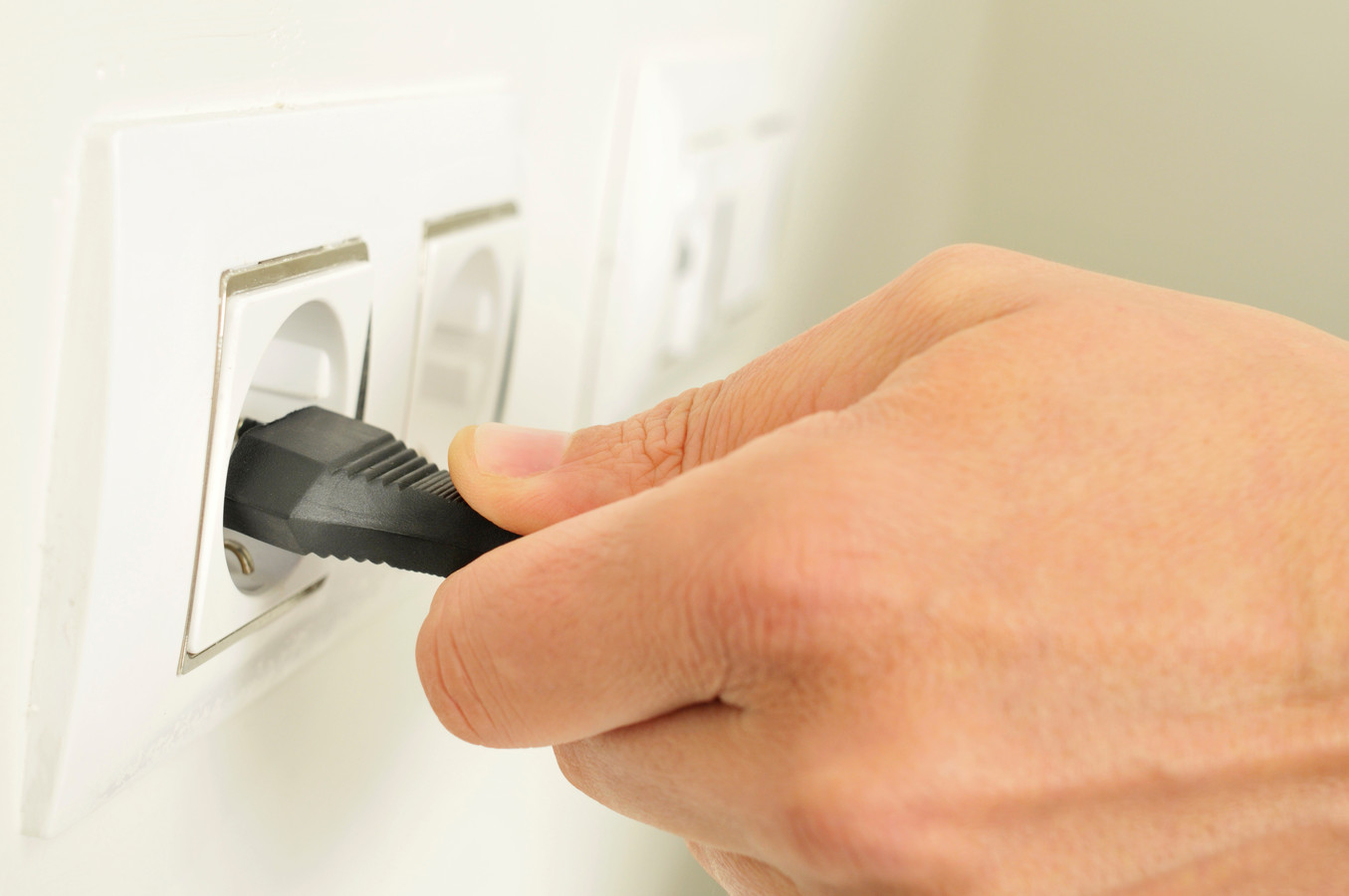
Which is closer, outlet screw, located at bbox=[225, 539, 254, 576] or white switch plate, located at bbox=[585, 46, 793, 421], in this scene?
outlet screw, located at bbox=[225, 539, 254, 576]

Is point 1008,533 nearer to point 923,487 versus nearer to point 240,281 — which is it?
point 923,487

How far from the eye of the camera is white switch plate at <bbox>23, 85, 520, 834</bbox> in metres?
0.16

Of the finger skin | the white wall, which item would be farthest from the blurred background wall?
the finger skin

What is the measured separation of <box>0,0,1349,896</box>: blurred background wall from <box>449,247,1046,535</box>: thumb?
3.2 inches

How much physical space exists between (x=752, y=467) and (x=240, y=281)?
104mm

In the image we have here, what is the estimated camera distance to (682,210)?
0.41 m

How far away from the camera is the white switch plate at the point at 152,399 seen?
16 centimetres

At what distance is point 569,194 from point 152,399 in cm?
19

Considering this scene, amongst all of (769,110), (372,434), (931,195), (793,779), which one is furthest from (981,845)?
(931,195)

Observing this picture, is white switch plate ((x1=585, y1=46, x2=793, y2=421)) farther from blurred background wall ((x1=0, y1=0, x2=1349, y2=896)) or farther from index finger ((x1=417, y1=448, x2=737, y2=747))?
index finger ((x1=417, y1=448, x2=737, y2=747))

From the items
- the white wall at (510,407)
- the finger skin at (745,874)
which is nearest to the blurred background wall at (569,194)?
the white wall at (510,407)

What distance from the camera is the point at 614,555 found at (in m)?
0.17

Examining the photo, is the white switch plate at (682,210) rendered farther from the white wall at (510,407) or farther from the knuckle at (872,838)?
the knuckle at (872,838)

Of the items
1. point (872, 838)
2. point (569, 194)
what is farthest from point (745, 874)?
point (569, 194)
